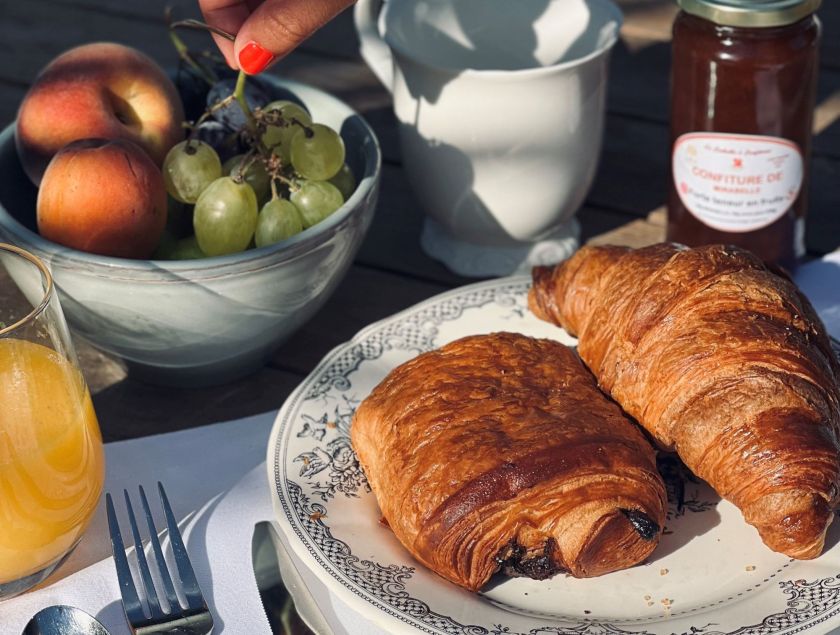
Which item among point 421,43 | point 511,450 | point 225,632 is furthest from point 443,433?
point 421,43

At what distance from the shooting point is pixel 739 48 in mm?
1134

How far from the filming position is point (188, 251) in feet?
3.66

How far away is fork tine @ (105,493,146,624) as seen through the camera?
0.85m

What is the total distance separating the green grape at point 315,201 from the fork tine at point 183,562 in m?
0.30

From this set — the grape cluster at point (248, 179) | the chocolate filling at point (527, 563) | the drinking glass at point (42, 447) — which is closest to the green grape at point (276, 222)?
the grape cluster at point (248, 179)

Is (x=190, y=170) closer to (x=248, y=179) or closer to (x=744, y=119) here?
(x=248, y=179)

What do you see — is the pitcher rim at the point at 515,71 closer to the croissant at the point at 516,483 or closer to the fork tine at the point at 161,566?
the croissant at the point at 516,483

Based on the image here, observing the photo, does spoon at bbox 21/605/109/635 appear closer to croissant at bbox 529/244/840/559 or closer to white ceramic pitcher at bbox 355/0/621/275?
croissant at bbox 529/244/840/559

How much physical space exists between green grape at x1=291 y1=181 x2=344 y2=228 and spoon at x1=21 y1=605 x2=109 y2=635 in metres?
0.43

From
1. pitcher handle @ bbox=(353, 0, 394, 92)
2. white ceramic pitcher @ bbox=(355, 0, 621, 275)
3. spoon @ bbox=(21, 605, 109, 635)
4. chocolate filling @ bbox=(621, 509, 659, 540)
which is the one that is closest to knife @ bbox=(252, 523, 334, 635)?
spoon @ bbox=(21, 605, 109, 635)

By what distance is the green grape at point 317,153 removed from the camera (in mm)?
1108

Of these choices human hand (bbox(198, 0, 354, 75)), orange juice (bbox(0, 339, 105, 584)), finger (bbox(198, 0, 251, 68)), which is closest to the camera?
orange juice (bbox(0, 339, 105, 584))

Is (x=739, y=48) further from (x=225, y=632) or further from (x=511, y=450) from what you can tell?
(x=225, y=632)

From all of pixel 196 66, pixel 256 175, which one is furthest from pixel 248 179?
pixel 196 66
